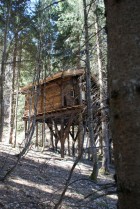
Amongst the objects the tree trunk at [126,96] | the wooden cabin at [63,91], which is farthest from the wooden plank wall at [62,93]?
the tree trunk at [126,96]

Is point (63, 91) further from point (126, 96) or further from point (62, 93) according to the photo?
point (126, 96)

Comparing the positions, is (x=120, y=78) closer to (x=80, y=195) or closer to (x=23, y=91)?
(x=80, y=195)

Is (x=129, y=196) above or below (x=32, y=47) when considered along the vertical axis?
below

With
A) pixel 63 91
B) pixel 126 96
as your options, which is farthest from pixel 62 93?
pixel 126 96

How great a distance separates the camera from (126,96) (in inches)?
41.8

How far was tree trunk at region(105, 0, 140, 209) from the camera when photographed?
3.31ft

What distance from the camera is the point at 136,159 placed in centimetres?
100

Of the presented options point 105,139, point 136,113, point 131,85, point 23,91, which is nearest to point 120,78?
point 131,85

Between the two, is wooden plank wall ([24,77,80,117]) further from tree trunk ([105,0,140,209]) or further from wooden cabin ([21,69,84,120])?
tree trunk ([105,0,140,209])

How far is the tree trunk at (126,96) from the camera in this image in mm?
1010

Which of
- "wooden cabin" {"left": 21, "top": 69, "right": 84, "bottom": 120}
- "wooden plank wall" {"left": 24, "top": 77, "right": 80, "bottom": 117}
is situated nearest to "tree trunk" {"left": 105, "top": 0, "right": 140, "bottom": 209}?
"wooden cabin" {"left": 21, "top": 69, "right": 84, "bottom": 120}

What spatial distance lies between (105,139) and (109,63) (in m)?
13.8

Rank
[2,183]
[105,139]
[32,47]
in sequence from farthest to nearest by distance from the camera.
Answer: [32,47]
[105,139]
[2,183]

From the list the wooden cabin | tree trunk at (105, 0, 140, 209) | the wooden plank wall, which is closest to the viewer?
tree trunk at (105, 0, 140, 209)
